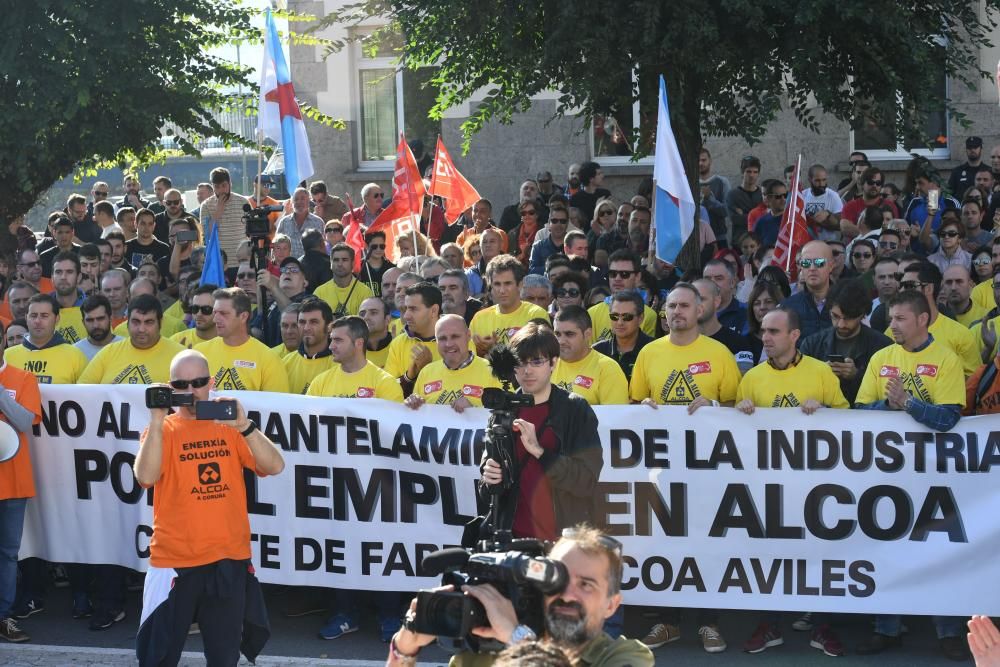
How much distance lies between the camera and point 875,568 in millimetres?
7445

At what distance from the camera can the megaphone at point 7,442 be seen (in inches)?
307

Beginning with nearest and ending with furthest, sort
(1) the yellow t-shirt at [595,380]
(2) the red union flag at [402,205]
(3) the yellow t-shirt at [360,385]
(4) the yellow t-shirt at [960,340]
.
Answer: (1) the yellow t-shirt at [595,380] → (3) the yellow t-shirt at [360,385] → (4) the yellow t-shirt at [960,340] → (2) the red union flag at [402,205]

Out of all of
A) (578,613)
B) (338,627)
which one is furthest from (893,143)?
(578,613)

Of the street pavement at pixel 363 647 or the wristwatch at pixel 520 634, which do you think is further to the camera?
the street pavement at pixel 363 647

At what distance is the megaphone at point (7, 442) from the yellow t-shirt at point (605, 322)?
3.60 meters

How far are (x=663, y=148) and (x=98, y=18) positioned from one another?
231 inches

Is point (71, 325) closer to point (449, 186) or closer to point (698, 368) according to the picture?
point (449, 186)

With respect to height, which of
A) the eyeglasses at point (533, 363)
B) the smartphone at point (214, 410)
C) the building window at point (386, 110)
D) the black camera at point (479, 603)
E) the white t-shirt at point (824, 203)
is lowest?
the black camera at point (479, 603)

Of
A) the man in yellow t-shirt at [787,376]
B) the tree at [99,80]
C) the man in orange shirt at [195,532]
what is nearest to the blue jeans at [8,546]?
the man in orange shirt at [195,532]

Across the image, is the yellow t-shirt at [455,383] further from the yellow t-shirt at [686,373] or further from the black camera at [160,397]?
the black camera at [160,397]

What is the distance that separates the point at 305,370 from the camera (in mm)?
8977

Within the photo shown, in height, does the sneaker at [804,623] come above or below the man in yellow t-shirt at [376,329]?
below

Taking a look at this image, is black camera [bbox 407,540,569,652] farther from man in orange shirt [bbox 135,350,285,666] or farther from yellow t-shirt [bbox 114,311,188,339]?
yellow t-shirt [bbox 114,311,188,339]

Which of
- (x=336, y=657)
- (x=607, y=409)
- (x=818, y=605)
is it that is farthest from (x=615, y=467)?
(x=336, y=657)
